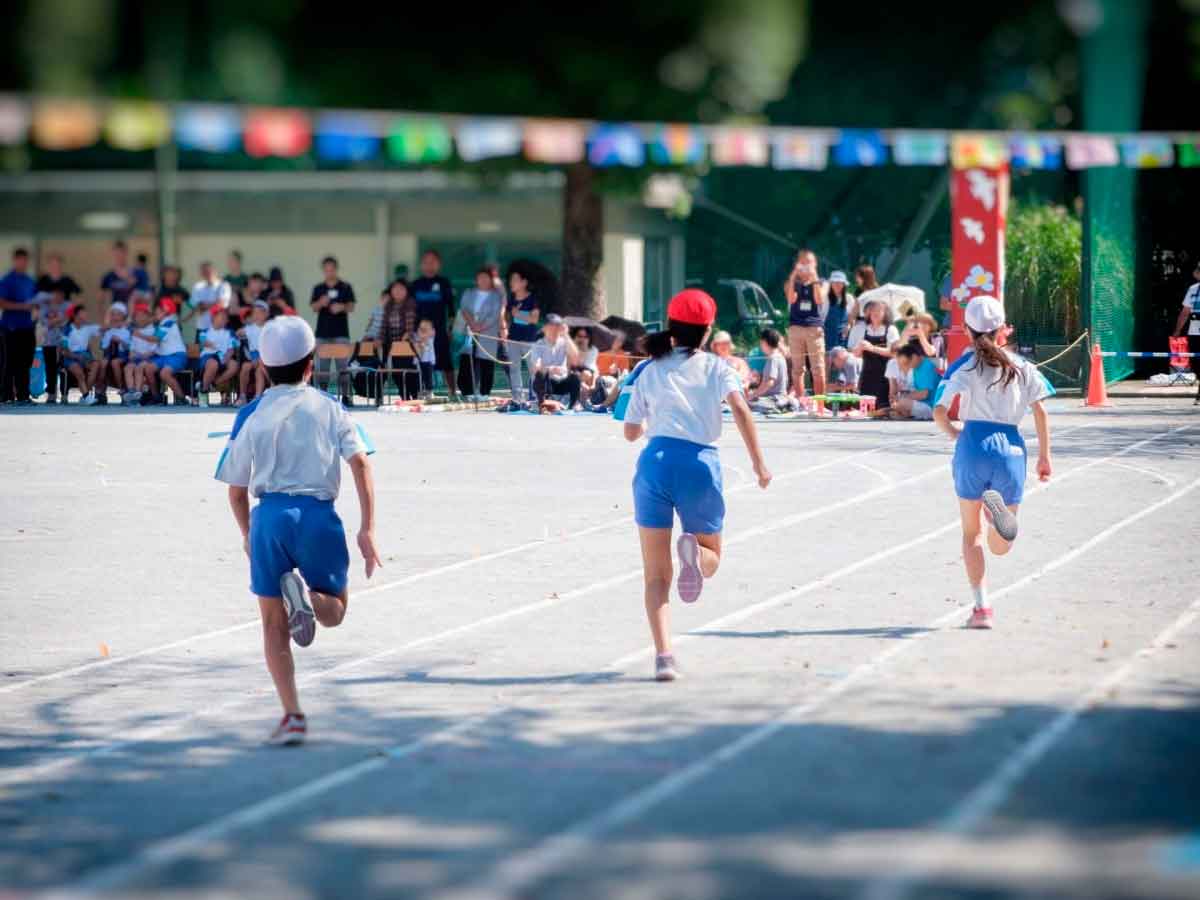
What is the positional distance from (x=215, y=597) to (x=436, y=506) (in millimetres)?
4363

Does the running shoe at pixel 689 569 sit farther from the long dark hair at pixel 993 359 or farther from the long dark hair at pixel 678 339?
the long dark hair at pixel 993 359

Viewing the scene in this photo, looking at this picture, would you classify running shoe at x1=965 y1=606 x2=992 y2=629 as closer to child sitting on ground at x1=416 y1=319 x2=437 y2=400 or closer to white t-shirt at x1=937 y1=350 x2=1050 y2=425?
white t-shirt at x1=937 y1=350 x2=1050 y2=425

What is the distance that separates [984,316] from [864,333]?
14.8m

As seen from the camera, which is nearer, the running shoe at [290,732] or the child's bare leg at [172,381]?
the running shoe at [290,732]

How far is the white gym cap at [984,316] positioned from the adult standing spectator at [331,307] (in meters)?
17.8

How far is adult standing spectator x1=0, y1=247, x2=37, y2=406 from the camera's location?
1107 inches

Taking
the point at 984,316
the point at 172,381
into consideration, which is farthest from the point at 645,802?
the point at 172,381

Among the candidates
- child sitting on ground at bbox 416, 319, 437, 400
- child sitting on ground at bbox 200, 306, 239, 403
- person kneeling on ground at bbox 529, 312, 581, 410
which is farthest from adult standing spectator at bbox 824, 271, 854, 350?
child sitting on ground at bbox 200, 306, 239, 403

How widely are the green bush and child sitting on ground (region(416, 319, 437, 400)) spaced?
7.80 m

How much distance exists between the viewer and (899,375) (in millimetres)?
24344

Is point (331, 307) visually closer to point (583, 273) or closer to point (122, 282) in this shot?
point (122, 282)

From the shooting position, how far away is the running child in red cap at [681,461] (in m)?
9.21

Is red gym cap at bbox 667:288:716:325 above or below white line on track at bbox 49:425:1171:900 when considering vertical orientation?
above

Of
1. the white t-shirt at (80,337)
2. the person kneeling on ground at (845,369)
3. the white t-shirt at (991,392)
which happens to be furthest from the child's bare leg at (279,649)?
the white t-shirt at (80,337)
